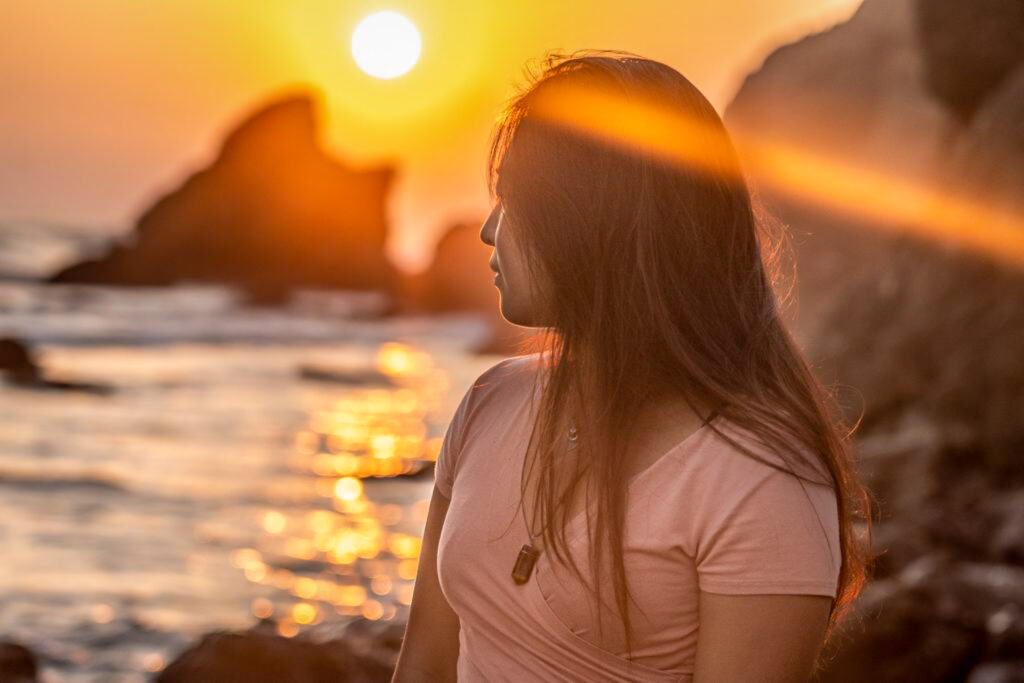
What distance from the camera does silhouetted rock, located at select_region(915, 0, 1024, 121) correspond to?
35.7 feet

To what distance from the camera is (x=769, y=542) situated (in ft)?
6.24

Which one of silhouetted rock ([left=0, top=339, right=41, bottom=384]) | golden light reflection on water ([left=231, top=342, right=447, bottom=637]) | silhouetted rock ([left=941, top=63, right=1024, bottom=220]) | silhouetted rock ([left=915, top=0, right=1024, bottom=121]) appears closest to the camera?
golden light reflection on water ([left=231, top=342, right=447, bottom=637])

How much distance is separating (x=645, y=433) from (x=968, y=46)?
10.0 m

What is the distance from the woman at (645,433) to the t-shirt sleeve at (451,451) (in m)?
0.19

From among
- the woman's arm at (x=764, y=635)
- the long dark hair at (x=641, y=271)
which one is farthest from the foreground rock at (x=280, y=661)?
the woman's arm at (x=764, y=635)

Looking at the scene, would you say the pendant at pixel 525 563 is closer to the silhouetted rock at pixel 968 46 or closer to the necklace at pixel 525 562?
the necklace at pixel 525 562

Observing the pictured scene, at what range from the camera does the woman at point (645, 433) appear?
1.94 meters

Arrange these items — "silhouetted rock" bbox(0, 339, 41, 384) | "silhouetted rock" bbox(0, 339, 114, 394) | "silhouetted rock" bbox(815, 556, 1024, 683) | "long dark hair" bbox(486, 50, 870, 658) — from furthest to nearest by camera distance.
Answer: "silhouetted rock" bbox(0, 339, 41, 384) < "silhouetted rock" bbox(0, 339, 114, 394) < "silhouetted rock" bbox(815, 556, 1024, 683) < "long dark hair" bbox(486, 50, 870, 658)

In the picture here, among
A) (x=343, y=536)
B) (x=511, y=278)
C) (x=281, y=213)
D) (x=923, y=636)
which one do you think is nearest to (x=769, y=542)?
(x=511, y=278)

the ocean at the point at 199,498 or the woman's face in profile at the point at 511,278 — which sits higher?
the woman's face in profile at the point at 511,278

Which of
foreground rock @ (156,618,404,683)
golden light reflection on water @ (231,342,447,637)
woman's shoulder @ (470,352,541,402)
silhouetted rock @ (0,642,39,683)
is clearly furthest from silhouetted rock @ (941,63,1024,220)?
woman's shoulder @ (470,352,541,402)

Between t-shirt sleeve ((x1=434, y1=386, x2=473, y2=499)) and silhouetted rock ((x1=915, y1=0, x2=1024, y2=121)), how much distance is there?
9505mm

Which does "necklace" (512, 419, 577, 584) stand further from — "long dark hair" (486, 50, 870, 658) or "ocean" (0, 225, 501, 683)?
"ocean" (0, 225, 501, 683)

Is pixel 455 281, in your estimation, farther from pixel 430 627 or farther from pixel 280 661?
pixel 430 627
